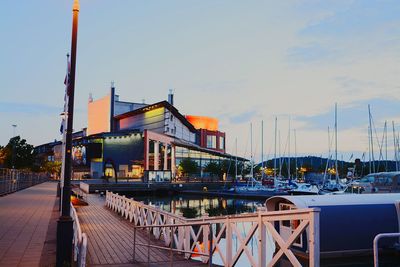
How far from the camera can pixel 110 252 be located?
41.4ft

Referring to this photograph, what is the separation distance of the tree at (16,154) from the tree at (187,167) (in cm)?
3316

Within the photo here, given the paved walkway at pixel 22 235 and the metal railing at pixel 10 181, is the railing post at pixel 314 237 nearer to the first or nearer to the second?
the paved walkway at pixel 22 235

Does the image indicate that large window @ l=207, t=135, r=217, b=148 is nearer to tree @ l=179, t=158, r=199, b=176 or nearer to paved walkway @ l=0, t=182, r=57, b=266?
tree @ l=179, t=158, r=199, b=176

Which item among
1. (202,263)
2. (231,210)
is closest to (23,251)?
(202,263)

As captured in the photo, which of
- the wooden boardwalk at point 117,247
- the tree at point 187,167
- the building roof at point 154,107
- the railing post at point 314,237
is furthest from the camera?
the building roof at point 154,107

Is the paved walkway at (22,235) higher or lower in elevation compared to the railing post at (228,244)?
lower

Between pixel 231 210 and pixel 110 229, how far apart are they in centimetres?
2561

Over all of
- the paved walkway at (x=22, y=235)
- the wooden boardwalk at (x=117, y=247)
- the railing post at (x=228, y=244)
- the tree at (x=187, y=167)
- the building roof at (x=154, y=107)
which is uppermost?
the building roof at (x=154, y=107)

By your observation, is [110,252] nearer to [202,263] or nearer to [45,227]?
[202,263]

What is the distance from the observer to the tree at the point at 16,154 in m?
74.1

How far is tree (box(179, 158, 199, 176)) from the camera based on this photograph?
100 m

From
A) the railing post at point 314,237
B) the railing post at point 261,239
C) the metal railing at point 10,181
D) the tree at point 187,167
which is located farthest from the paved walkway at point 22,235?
the tree at point 187,167

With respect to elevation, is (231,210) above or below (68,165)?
below

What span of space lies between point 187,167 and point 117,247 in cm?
8676
